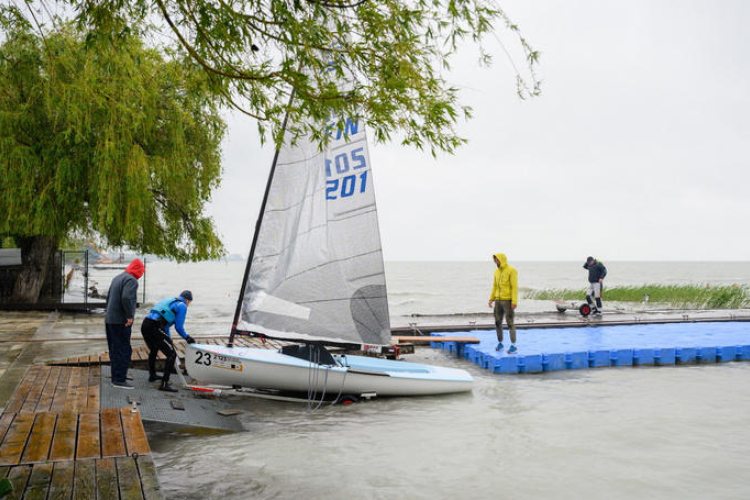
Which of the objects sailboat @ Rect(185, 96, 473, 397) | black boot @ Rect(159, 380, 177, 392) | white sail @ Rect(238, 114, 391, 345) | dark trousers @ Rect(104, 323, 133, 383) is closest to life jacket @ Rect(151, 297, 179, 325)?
dark trousers @ Rect(104, 323, 133, 383)

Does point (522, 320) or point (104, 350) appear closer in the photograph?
point (104, 350)

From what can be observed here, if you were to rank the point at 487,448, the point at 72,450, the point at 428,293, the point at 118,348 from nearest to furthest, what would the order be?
the point at 72,450 → the point at 487,448 → the point at 118,348 → the point at 428,293

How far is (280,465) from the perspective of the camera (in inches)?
256

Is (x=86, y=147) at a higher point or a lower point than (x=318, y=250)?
higher

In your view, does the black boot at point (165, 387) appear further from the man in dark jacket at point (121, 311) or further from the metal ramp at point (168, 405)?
the man in dark jacket at point (121, 311)

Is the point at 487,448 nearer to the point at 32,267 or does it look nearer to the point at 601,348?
the point at 601,348

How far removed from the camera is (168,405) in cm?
779

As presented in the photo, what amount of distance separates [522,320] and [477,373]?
713 cm

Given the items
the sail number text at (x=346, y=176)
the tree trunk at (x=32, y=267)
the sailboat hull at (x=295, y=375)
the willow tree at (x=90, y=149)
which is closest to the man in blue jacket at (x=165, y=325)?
the sailboat hull at (x=295, y=375)

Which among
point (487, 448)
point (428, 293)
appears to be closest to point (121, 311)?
point (487, 448)

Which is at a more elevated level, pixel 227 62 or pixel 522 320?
pixel 227 62

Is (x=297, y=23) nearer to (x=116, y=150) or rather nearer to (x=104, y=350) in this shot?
(x=104, y=350)

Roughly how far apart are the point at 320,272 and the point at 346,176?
166 centimetres

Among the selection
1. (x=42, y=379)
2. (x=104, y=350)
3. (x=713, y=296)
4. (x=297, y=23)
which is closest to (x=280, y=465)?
(x=42, y=379)
